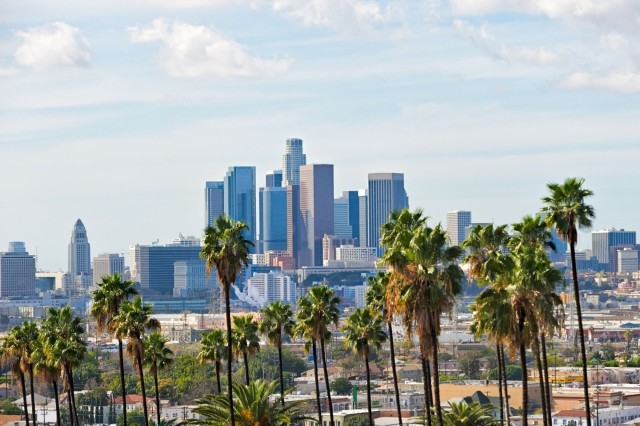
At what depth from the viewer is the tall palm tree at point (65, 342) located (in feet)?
212

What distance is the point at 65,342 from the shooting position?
65062mm

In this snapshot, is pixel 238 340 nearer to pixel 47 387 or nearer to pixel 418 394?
pixel 418 394

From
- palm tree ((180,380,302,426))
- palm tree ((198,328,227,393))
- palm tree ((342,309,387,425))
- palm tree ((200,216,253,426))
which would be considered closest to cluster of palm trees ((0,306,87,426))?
palm tree ((198,328,227,393))

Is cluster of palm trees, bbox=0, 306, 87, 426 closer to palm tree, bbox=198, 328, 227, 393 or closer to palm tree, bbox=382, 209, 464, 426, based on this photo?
palm tree, bbox=198, 328, 227, 393

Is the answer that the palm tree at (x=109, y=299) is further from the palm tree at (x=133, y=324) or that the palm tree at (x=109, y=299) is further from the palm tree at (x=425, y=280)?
the palm tree at (x=425, y=280)

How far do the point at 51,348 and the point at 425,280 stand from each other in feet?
82.5

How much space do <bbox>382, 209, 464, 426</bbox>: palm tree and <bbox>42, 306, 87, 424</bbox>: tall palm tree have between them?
22.3m

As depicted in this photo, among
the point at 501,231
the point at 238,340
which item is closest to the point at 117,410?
the point at 238,340

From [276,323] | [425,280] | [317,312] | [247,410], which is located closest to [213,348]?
[276,323]

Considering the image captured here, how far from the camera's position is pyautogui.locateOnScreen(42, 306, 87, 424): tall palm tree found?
212 feet

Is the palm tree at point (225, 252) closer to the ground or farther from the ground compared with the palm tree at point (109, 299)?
farther from the ground

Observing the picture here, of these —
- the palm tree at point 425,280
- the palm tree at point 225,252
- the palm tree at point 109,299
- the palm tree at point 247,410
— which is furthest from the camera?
the palm tree at point 109,299

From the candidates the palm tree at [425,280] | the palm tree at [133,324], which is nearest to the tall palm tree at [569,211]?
the palm tree at [425,280]

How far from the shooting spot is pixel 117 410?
176m
